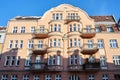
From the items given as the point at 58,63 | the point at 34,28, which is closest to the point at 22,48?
the point at 34,28

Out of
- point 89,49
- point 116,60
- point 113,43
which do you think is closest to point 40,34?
point 89,49

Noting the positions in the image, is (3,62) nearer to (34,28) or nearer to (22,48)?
(22,48)

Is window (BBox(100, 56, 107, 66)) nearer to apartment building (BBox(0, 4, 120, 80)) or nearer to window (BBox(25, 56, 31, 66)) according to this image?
apartment building (BBox(0, 4, 120, 80))

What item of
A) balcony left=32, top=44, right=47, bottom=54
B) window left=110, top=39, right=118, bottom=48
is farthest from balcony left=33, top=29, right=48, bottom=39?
window left=110, top=39, right=118, bottom=48

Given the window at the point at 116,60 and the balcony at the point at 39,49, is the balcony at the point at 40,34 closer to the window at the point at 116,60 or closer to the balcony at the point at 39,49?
the balcony at the point at 39,49

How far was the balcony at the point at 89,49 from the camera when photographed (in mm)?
34969

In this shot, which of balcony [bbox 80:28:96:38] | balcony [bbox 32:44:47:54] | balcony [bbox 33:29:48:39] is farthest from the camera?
balcony [bbox 33:29:48:39]

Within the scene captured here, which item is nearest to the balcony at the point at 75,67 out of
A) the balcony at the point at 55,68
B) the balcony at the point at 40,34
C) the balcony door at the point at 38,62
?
the balcony at the point at 55,68

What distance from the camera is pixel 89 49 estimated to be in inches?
1377

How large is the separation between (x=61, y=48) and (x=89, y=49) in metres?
4.75

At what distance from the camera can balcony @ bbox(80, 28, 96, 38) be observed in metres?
36.6

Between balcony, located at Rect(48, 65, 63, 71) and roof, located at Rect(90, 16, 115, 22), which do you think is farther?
roof, located at Rect(90, 16, 115, 22)

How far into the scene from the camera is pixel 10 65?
35.1 meters

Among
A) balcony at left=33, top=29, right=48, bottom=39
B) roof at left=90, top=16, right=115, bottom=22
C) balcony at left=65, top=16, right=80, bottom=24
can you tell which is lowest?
balcony at left=33, top=29, right=48, bottom=39
